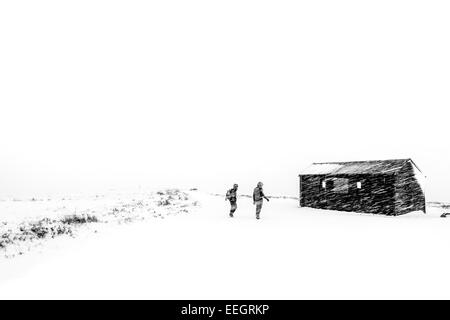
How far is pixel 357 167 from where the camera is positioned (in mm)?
32469

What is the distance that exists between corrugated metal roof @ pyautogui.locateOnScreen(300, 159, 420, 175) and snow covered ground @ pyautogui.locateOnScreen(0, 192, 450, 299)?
51.6 feet

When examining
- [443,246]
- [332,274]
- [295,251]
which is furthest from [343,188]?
[332,274]

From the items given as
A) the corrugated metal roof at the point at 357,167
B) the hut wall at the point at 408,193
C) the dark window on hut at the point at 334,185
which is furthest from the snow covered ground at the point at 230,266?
the dark window on hut at the point at 334,185

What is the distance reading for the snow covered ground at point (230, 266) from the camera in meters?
7.46

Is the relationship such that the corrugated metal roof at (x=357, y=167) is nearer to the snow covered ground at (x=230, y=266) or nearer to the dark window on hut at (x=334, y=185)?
the dark window on hut at (x=334, y=185)

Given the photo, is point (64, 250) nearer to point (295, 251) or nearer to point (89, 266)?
point (89, 266)

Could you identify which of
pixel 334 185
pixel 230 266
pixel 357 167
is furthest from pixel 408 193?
pixel 230 266

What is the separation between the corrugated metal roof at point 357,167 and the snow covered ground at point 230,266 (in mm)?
15713

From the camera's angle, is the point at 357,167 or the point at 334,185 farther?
the point at 334,185

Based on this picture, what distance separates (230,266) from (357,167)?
26.3 m

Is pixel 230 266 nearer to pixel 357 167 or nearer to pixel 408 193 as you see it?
pixel 408 193

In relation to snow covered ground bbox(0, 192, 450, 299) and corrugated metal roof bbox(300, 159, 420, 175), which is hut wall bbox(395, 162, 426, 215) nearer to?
corrugated metal roof bbox(300, 159, 420, 175)
